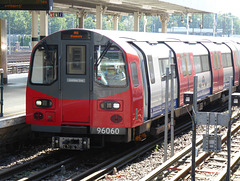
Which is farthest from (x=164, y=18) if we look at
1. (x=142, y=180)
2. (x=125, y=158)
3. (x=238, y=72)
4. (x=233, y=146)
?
(x=142, y=180)

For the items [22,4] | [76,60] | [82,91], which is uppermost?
[22,4]

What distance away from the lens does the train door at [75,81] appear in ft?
35.0

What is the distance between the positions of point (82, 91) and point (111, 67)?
82 cm

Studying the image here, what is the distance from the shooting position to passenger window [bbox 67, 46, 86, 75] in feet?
35.2

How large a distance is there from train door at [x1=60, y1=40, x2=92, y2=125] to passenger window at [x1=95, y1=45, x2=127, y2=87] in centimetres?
24

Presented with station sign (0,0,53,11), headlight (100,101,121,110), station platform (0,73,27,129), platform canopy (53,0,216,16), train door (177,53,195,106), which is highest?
platform canopy (53,0,216,16)

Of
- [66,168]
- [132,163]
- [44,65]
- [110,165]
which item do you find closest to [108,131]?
[110,165]

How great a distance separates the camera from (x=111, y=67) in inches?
417

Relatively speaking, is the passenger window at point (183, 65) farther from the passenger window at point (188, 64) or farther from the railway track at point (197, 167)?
the railway track at point (197, 167)

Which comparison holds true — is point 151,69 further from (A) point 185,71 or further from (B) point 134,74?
(A) point 185,71

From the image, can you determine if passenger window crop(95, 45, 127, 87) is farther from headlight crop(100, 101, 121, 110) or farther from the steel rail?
the steel rail

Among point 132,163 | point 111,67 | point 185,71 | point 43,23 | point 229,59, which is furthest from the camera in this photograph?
point 43,23

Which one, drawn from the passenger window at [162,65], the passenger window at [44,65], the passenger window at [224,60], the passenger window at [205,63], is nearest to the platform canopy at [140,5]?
the passenger window at [224,60]

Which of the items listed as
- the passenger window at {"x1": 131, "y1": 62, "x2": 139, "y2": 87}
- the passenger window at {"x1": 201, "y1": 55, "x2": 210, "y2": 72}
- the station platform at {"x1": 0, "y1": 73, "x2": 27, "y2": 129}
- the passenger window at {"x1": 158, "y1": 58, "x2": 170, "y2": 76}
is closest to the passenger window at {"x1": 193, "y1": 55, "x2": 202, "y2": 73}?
the passenger window at {"x1": 201, "y1": 55, "x2": 210, "y2": 72}
